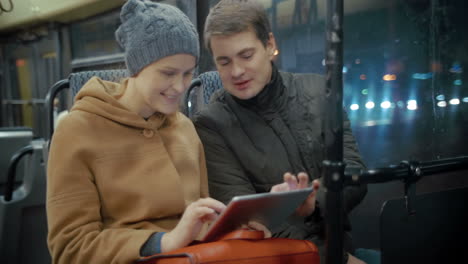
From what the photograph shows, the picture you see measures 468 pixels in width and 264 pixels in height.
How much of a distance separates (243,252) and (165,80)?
50 cm

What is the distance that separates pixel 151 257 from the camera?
0.98 m

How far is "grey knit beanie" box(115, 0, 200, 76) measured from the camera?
1.14 m

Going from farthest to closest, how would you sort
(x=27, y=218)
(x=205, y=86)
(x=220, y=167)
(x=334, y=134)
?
(x=27, y=218)
(x=205, y=86)
(x=220, y=167)
(x=334, y=134)

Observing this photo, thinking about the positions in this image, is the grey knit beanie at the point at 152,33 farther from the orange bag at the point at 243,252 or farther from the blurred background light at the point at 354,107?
the blurred background light at the point at 354,107

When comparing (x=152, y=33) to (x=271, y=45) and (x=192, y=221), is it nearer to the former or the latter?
(x=271, y=45)

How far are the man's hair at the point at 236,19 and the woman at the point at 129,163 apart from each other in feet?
0.29

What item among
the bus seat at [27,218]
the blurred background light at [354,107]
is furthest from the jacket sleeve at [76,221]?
the bus seat at [27,218]

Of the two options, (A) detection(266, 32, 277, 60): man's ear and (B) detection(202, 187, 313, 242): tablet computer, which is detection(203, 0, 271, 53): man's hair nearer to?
(A) detection(266, 32, 277, 60): man's ear

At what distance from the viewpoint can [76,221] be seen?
1060mm

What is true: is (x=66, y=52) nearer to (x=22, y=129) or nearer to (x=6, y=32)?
(x=22, y=129)

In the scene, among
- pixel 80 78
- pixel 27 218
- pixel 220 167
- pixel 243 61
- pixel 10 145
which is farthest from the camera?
pixel 10 145

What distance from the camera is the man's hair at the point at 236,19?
3.99 feet

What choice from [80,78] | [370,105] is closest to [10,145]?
[80,78]

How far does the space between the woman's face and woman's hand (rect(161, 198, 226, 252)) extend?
312mm
